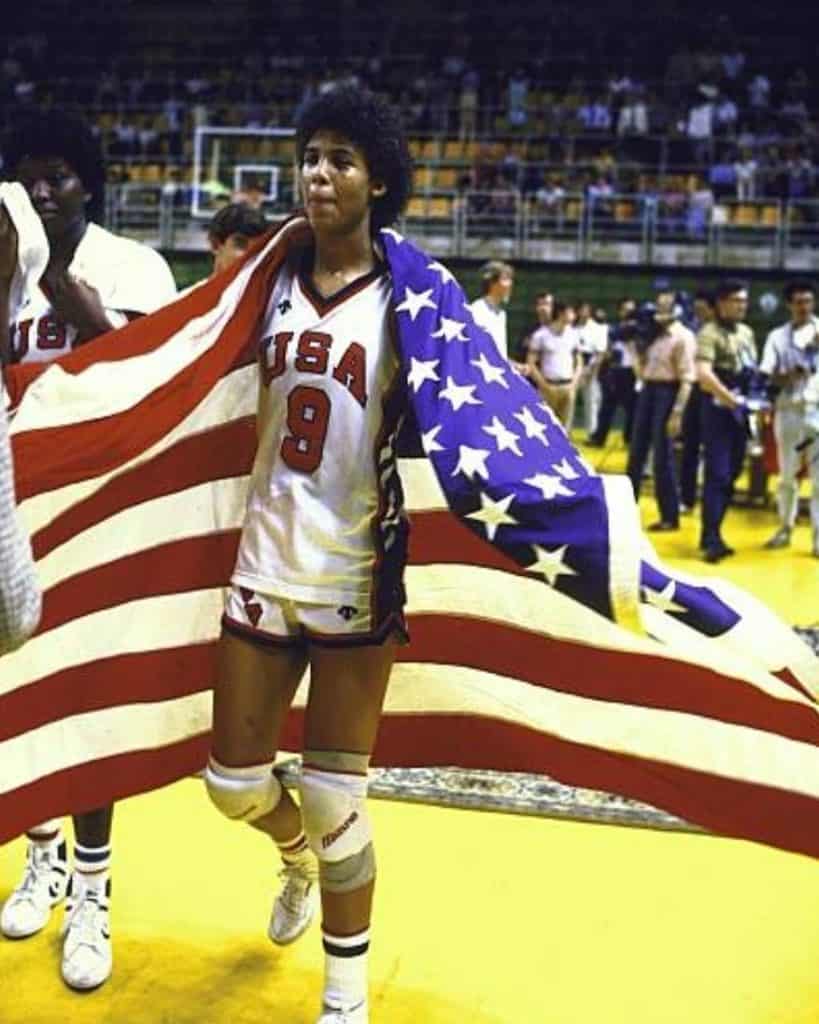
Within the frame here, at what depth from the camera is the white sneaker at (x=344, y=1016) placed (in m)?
2.46

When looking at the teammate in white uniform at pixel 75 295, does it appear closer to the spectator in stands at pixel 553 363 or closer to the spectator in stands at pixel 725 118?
the spectator in stands at pixel 553 363

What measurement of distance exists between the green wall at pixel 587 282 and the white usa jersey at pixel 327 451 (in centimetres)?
1142

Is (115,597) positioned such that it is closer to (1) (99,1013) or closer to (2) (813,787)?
(1) (99,1013)

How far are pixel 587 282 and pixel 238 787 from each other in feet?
40.8

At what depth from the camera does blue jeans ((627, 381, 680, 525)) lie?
7.99 metres

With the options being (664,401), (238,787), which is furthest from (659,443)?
(238,787)

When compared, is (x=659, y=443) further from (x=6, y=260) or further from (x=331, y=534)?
(x=6, y=260)

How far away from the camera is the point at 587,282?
14.4 meters

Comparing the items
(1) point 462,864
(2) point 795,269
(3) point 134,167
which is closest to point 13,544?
(1) point 462,864

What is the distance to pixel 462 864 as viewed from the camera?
328 cm

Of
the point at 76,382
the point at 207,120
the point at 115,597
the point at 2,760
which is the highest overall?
the point at 207,120

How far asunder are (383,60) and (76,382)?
1725cm

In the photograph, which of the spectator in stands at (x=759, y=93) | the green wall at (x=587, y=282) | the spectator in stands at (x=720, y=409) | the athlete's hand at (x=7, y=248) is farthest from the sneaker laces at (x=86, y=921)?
the spectator in stands at (x=759, y=93)

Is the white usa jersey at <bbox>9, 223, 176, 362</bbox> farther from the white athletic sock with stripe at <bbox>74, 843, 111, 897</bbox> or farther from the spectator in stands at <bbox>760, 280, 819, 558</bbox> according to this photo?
the spectator in stands at <bbox>760, 280, 819, 558</bbox>
